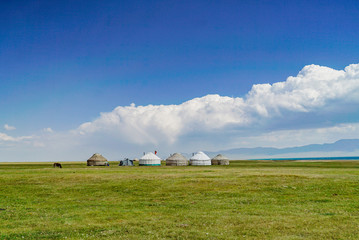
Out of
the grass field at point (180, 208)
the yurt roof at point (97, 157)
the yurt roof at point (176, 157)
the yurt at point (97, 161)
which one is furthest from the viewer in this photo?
the yurt roof at point (97, 157)

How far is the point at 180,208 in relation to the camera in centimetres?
2748

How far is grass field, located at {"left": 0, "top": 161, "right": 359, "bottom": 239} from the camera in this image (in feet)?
60.8

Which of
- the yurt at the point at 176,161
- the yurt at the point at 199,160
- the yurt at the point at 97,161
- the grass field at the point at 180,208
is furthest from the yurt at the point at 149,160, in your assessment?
the grass field at the point at 180,208

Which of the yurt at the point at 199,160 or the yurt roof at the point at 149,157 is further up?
the yurt roof at the point at 149,157

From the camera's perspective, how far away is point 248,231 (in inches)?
729

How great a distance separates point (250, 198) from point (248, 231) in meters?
14.7

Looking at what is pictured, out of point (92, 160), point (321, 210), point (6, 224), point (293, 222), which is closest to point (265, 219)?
point (293, 222)

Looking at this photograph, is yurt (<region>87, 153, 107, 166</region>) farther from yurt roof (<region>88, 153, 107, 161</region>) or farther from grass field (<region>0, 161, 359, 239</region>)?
grass field (<region>0, 161, 359, 239</region>)

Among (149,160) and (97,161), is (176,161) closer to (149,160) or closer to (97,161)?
(149,160)

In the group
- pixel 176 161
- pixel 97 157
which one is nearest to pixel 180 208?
pixel 176 161

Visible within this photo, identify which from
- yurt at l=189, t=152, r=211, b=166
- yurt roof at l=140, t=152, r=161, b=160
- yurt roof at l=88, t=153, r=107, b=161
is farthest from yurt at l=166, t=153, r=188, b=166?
yurt roof at l=88, t=153, r=107, b=161

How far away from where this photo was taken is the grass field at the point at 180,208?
18.5 m

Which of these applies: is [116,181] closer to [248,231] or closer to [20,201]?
[20,201]

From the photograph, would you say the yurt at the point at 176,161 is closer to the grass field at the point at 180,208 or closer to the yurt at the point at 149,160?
the yurt at the point at 149,160
